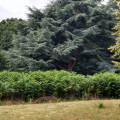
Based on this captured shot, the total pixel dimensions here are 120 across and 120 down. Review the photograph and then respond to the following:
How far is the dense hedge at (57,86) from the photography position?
5203mm

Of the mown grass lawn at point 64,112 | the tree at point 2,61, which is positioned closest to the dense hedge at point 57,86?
the mown grass lawn at point 64,112

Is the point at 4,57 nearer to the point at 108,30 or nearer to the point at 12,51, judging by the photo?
the point at 12,51

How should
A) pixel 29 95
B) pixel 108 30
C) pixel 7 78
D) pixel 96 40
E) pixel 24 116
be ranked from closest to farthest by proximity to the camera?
pixel 24 116 → pixel 29 95 → pixel 7 78 → pixel 108 30 → pixel 96 40

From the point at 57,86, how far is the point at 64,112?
1395 mm

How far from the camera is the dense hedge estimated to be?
520 centimetres

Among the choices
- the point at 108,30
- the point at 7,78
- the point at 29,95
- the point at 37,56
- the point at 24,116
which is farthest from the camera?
the point at 108,30

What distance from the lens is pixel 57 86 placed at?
5.37m

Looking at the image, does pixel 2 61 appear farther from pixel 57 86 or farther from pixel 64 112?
pixel 64 112

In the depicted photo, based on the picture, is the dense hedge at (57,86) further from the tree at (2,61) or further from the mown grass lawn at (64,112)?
the tree at (2,61)

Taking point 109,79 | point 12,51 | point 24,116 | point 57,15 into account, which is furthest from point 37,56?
point 24,116

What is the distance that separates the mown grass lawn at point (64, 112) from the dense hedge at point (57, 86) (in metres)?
0.85

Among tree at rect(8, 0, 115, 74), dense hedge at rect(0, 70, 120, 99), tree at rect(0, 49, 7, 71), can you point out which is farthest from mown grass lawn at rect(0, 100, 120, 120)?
tree at rect(0, 49, 7, 71)

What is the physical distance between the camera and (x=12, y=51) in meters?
12.2

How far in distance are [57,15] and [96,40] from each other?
3.87m
